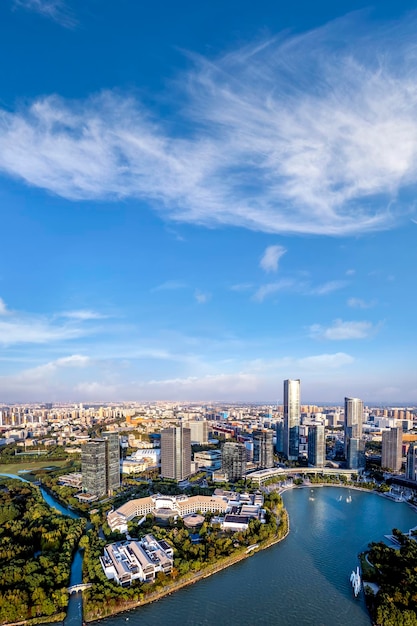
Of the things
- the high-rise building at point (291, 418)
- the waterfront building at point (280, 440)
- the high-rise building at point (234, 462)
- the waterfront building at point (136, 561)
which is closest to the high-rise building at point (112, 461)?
the high-rise building at point (234, 462)

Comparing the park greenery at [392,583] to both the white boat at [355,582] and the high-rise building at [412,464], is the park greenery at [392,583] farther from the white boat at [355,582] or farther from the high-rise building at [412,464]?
the high-rise building at [412,464]

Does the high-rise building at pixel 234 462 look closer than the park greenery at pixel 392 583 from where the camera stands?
No

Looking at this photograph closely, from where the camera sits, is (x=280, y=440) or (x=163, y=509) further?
(x=280, y=440)

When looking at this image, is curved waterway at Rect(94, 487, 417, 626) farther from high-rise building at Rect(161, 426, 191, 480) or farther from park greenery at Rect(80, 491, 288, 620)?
high-rise building at Rect(161, 426, 191, 480)

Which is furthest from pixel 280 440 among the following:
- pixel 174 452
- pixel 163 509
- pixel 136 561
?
pixel 136 561

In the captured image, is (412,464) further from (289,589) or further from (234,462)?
(289,589)
